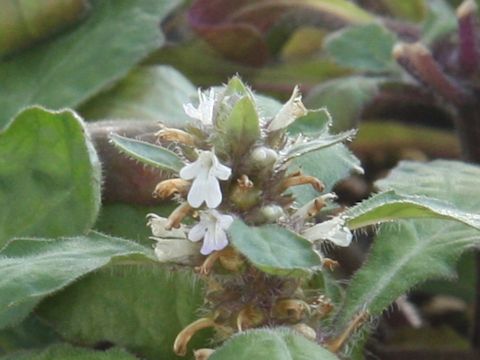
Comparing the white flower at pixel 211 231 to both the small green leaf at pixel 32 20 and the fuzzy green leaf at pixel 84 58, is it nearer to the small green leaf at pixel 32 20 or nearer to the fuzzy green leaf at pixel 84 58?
the fuzzy green leaf at pixel 84 58

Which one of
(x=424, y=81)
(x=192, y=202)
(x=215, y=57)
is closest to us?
(x=192, y=202)

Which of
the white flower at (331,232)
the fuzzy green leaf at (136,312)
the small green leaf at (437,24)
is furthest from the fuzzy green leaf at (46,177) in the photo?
the small green leaf at (437,24)

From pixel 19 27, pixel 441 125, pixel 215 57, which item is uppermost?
pixel 19 27

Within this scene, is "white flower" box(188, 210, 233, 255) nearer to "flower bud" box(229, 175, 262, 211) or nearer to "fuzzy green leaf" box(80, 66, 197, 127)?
"flower bud" box(229, 175, 262, 211)

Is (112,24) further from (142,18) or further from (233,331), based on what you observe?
(233,331)

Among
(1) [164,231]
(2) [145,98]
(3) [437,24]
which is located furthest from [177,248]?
(3) [437,24]

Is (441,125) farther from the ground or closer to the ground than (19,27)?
closer to the ground

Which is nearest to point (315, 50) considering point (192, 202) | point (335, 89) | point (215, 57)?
point (215, 57)
